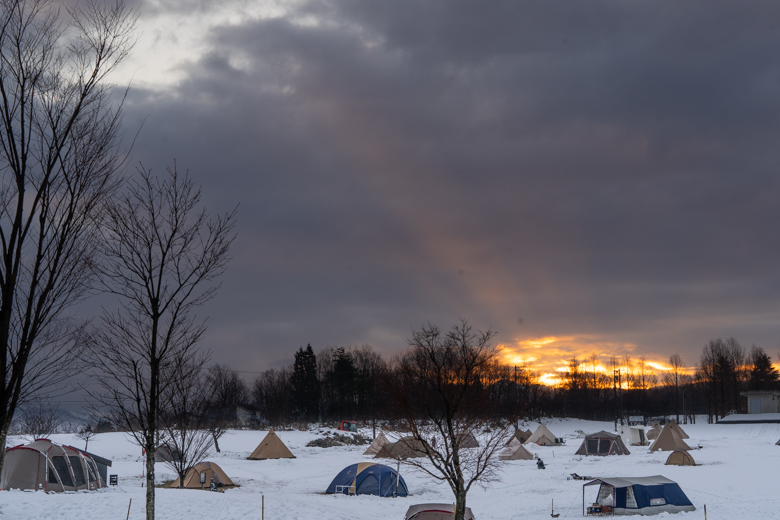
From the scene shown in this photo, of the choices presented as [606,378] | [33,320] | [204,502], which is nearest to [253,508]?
[204,502]

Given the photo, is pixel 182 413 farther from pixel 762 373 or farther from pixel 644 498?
pixel 762 373

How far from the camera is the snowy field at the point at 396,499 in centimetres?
1927

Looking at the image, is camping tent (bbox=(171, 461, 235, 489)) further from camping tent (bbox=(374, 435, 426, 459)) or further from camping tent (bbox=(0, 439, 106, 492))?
camping tent (bbox=(374, 435, 426, 459))

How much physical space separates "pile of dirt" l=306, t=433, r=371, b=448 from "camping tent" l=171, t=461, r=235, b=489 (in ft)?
100

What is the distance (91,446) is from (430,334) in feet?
151

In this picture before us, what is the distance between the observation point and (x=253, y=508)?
68.9ft

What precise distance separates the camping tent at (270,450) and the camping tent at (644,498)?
30979 millimetres

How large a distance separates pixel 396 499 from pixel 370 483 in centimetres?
177

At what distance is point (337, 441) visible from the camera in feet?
209

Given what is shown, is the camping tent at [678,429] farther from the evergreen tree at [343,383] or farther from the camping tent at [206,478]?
the evergreen tree at [343,383]

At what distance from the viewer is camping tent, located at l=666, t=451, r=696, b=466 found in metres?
37.2

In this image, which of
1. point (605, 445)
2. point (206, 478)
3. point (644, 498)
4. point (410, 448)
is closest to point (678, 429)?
point (605, 445)

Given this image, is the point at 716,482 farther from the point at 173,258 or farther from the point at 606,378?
the point at 606,378

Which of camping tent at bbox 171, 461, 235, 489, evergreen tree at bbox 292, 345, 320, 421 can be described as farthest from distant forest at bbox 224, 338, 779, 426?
camping tent at bbox 171, 461, 235, 489
